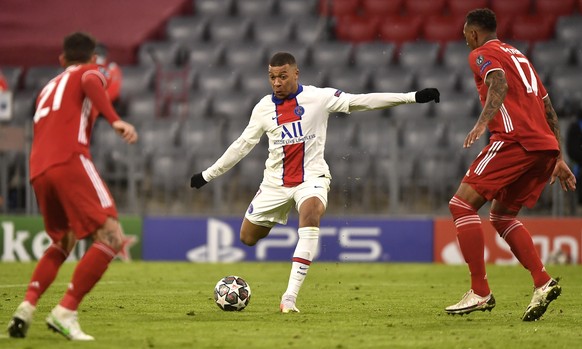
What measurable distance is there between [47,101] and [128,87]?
13.1 m

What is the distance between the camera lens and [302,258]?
8836 millimetres

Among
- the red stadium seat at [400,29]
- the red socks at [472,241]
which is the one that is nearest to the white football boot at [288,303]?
the red socks at [472,241]

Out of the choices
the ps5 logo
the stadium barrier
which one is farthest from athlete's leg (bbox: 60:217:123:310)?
the ps5 logo

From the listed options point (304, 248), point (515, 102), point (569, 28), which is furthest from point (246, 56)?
point (515, 102)

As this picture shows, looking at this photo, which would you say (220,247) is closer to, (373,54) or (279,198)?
(373,54)

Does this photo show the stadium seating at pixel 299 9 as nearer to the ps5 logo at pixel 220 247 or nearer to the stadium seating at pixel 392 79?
the stadium seating at pixel 392 79

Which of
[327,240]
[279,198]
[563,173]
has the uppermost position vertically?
[563,173]

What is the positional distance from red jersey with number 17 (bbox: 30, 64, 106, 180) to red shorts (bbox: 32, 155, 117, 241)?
Answer: 0.19 feet

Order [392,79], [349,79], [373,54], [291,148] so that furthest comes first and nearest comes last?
[373,54]
[349,79]
[392,79]
[291,148]

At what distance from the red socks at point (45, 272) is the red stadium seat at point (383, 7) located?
1425 centimetres

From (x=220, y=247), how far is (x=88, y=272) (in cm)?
926

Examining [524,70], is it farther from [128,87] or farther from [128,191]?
[128,87]

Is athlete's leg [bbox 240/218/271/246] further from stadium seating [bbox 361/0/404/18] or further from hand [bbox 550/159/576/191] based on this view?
stadium seating [bbox 361/0/404/18]

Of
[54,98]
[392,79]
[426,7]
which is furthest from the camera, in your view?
[426,7]
